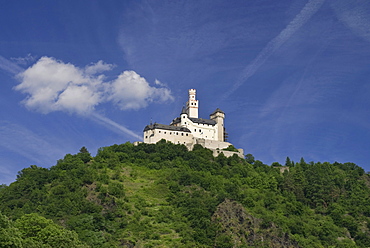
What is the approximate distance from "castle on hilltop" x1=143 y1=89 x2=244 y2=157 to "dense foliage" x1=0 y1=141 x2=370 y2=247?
349 centimetres

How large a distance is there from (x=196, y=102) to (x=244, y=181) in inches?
1254

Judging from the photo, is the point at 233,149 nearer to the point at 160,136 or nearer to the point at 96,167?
the point at 160,136

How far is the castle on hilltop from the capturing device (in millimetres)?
123625

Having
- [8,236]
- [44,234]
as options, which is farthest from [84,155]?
[8,236]

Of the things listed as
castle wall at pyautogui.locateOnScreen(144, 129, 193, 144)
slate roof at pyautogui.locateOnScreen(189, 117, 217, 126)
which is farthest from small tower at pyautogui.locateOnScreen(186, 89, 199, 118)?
Answer: castle wall at pyautogui.locateOnScreen(144, 129, 193, 144)

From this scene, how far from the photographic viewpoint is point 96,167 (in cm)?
10781

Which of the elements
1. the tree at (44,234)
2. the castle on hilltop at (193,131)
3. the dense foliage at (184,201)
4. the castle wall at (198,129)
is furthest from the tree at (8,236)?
the castle wall at (198,129)

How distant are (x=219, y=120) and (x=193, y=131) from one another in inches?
344

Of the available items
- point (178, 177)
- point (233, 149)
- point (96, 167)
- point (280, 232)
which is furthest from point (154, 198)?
point (233, 149)

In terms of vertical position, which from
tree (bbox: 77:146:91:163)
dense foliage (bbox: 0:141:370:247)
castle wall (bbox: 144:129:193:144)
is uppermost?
castle wall (bbox: 144:129:193:144)

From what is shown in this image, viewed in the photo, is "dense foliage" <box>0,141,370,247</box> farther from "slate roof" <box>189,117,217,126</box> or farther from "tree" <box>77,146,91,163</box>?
"slate roof" <box>189,117,217,126</box>

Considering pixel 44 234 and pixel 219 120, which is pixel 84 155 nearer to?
pixel 219 120

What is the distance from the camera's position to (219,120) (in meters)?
132

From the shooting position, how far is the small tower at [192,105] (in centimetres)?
13288
